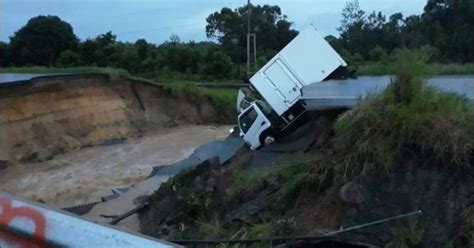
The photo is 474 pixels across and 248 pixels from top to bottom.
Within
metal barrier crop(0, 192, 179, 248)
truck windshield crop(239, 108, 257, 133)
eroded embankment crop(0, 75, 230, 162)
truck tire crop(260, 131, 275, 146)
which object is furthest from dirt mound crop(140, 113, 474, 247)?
eroded embankment crop(0, 75, 230, 162)

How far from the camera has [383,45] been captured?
49.7m

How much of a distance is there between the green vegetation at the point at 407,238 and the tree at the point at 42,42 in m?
48.5

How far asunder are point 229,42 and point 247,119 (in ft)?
146

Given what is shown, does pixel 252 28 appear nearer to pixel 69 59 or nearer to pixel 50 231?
pixel 69 59

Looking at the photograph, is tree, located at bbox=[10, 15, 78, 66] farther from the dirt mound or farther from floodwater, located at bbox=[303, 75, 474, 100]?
the dirt mound

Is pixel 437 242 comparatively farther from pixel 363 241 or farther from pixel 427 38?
pixel 427 38

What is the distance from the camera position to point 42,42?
2243 inches

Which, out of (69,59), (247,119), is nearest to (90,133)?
(247,119)

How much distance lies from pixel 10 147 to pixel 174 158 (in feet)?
20.1

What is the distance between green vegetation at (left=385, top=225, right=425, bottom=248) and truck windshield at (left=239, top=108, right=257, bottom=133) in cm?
1085

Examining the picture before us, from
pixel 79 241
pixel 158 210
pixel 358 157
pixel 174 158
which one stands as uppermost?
pixel 79 241

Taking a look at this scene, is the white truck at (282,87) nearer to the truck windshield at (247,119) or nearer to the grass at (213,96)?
the truck windshield at (247,119)

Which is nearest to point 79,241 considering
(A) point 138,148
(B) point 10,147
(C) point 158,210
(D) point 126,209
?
(C) point 158,210

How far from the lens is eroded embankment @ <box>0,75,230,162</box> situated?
2845 centimetres
